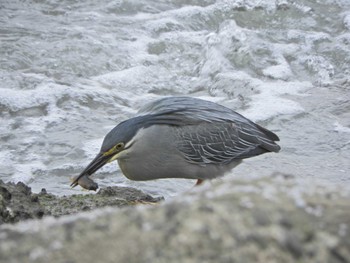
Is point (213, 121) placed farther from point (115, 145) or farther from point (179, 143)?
point (115, 145)

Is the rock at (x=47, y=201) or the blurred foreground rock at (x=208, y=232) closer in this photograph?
the blurred foreground rock at (x=208, y=232)

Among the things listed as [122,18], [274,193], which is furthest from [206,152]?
[122,18]

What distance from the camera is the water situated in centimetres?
748

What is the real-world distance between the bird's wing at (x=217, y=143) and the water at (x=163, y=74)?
0.76m

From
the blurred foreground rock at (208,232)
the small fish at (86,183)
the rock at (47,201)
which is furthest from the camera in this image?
the small fish at (86,183)

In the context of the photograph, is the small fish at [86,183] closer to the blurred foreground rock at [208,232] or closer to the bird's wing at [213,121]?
the bird's wing at [213,121]

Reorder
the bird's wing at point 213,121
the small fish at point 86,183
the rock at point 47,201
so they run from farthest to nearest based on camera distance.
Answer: the bird's wing at point 213,121
the small fish at point 86,183
the rock at point 47,201

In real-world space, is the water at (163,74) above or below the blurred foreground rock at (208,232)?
below

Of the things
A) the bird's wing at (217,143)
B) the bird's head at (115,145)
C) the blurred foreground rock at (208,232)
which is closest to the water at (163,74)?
the bird's wing at (217,143)

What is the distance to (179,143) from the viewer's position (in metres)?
5.76

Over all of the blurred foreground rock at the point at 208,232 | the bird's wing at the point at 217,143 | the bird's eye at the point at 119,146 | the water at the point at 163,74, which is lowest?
the water at the point at 163,74

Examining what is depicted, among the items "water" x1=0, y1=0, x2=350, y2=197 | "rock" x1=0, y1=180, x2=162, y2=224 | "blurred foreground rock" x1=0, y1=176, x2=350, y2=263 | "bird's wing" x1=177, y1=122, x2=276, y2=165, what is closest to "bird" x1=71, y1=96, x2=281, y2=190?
"bird's wing" x1=177, y1=122, x2=276, y2=165

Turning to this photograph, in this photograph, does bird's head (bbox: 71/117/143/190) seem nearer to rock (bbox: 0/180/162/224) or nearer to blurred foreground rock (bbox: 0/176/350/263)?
rock (bbox: 0/180/162/224)

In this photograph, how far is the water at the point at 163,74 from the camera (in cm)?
748
